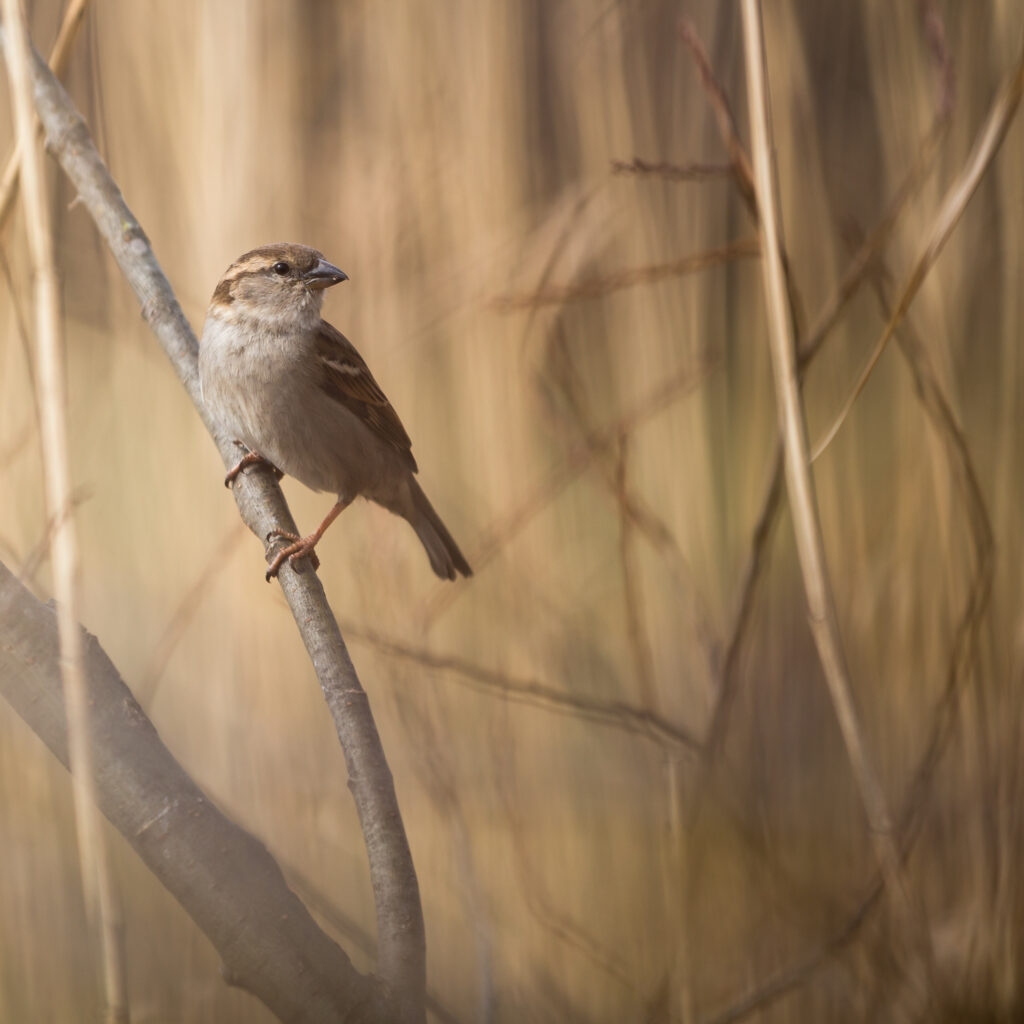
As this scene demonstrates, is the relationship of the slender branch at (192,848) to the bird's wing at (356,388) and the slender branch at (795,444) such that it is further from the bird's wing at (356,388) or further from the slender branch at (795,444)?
the bird's wing at (356,388)

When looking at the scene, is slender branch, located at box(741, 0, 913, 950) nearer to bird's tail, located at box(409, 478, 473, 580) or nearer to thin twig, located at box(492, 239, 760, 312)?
thin twig, located at box(492, 239, 760, 312)

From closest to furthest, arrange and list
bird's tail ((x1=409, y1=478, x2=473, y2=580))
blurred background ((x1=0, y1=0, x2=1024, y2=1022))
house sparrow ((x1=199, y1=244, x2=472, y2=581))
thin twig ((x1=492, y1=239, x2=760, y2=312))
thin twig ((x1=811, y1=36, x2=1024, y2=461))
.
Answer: thin twig ((x1=811, y1=36, x2=1024, y2=461)) → thin twig ((x1=492, y1=239, x2=760, y2=312)) → blurred background ((x1=0, y1=0, x2=1024, y2=1022)) → house sparrow ((x1=199, y1=244, x2=472, y2=581)) → bird's tail ((x1=409, y1=478, x2=473, y2=580))

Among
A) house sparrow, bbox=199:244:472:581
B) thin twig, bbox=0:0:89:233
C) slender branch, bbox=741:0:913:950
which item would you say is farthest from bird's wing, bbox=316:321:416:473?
slender branch, bbox=741:0:913:950

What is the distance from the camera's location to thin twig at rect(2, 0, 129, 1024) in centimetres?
53

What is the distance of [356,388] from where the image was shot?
3.57 ft

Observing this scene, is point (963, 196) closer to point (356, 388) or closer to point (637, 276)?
point (637, 276)

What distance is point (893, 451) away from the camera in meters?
1.01

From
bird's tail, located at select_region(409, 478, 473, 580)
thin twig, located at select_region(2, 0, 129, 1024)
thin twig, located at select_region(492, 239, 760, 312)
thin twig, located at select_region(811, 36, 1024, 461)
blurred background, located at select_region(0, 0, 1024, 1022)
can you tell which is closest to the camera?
thin twig, located at select_region(2, 0, 129, 1024)

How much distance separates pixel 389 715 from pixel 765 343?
68 centimetres

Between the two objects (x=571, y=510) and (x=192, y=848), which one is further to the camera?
(x=571, y=510)

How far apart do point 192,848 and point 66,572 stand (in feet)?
0.63

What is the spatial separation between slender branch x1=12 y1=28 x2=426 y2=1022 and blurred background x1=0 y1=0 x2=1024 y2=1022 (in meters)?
0.17

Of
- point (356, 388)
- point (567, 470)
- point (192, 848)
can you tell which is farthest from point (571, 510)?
point (192, 848)

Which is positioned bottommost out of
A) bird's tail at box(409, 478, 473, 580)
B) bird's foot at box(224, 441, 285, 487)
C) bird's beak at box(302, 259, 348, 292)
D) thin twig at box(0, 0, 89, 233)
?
bird's tail at box(409, 478, 473, 580)
